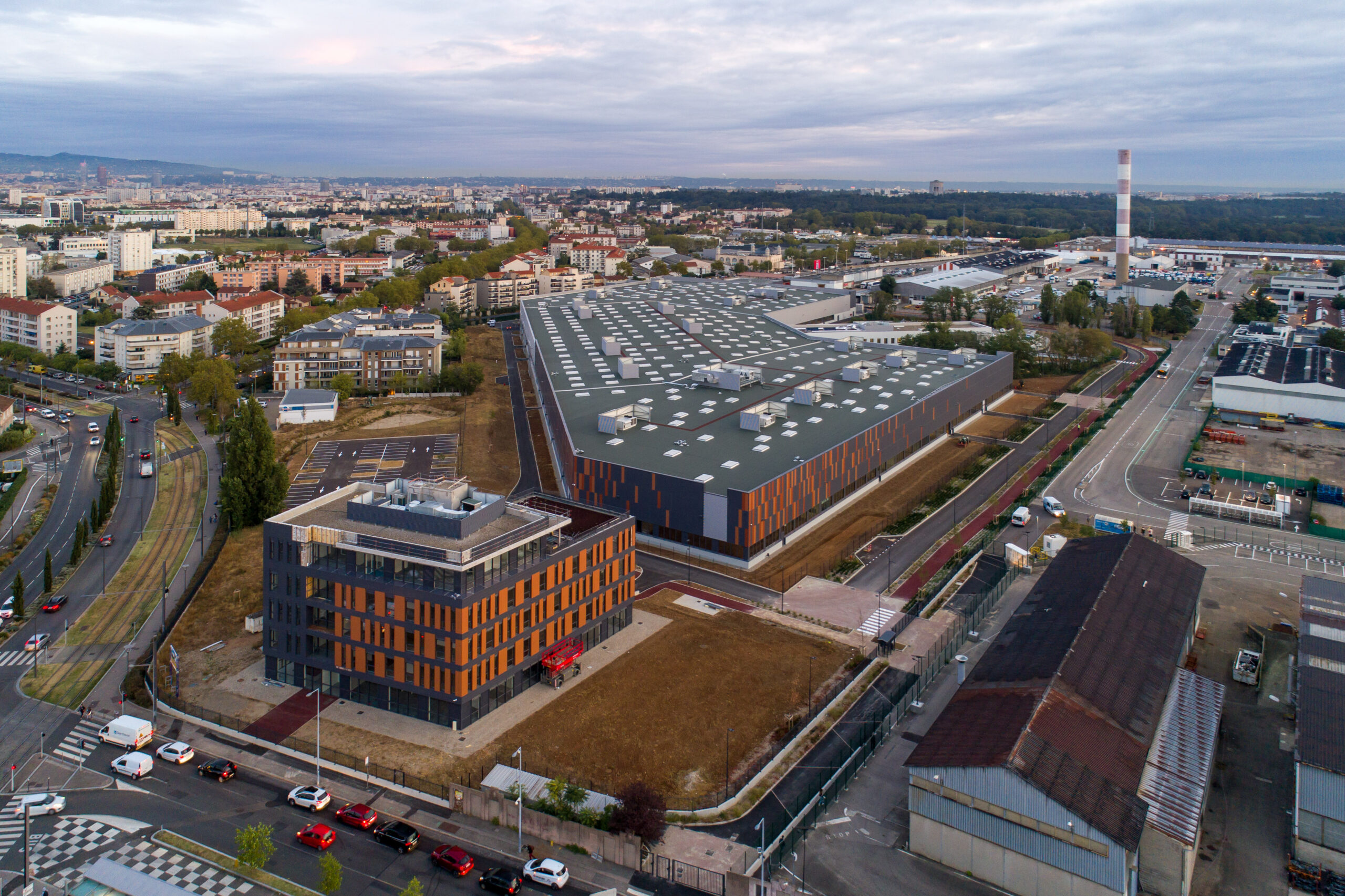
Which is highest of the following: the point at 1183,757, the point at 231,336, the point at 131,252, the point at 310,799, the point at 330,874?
the point at 131,252

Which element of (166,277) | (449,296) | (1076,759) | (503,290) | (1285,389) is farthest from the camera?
(166,277)

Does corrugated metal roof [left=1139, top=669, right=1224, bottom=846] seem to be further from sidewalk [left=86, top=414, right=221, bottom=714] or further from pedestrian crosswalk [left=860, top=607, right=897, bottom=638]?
sidewalk [left=86, top=414, right=221, bottom=714]

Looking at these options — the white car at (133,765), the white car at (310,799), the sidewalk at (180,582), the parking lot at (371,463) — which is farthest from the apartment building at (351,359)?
the white car at (310,799)

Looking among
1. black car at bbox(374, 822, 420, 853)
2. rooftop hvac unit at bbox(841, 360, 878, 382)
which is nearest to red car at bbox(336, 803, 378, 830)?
black car at bbox(374, 822, 420, 853)

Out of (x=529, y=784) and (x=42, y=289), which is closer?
(x=529, y=784)

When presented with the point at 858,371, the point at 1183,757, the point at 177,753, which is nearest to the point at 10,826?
the point at 177,753

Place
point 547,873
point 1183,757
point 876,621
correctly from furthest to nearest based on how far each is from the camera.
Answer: point 876,621 → point 1183,757 → point 547,873

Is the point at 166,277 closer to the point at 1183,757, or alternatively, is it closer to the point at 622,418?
the point at 622,418
